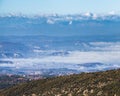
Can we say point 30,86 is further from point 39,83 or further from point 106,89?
point 106,89

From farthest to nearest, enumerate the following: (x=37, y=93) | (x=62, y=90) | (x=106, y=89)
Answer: (x=37, y=93) < (x=62, y=90) < (x=106, y=89)

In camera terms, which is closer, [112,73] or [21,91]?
[112,73]

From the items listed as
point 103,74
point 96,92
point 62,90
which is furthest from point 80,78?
point 96,92

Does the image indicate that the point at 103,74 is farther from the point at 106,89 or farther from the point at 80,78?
the point at 106,89

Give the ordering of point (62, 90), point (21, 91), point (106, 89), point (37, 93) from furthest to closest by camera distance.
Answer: point (21, 91) < point (37, 93) < point (62, 90) < point (106, 89)

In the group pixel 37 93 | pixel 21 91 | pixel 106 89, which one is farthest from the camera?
pixel 21 91

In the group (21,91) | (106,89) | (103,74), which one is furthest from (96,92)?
(21,91)
